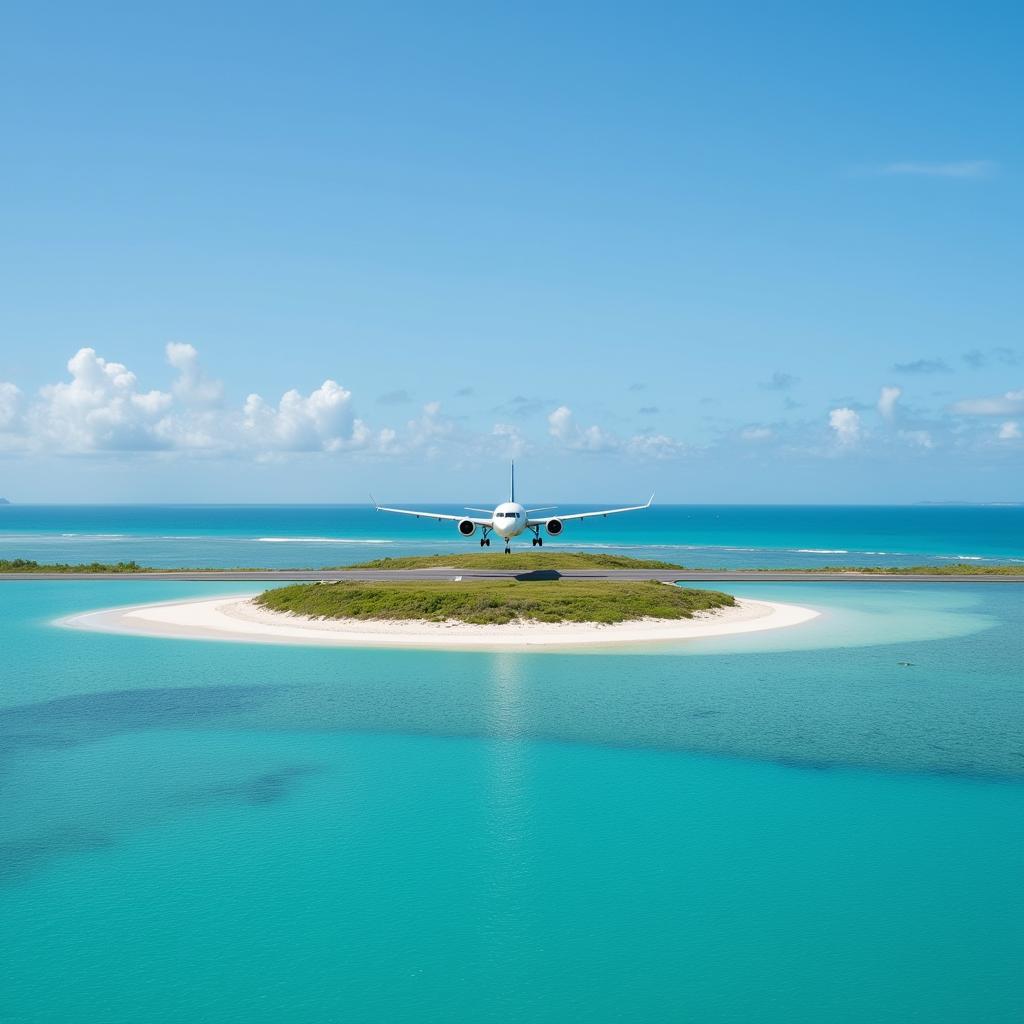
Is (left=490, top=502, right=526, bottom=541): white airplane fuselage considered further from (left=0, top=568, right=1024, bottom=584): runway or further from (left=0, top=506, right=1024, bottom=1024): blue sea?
(left=0, top=506, right=1024, bottom=1024): blue sea

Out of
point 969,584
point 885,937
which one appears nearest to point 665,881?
point 885,937

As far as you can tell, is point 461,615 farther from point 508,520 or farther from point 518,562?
point 518,562

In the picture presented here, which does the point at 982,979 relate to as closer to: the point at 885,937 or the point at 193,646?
the point at 885,937

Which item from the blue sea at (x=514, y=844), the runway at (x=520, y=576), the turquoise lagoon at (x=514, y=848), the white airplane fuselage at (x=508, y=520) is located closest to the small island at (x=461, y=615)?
the runway at (x=520, y=576)

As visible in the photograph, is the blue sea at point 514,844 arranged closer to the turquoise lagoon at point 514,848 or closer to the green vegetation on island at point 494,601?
the turquoise lagoon at point 514,848

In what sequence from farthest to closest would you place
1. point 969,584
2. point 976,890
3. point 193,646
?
point 969,584
point 193,646
point 976,890

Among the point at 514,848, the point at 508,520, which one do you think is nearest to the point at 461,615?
the point at 508,520
